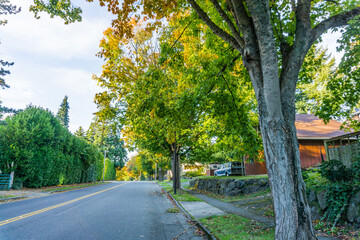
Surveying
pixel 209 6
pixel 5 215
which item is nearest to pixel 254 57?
pixel 209 6

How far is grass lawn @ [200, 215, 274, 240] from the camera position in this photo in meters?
4.96

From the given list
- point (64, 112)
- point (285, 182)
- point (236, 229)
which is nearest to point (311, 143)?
point (236, 229)

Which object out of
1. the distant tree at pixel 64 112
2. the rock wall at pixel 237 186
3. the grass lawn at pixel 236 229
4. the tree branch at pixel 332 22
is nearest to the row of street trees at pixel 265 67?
the tree branch at pixel 332 22

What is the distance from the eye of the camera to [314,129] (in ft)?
62.3

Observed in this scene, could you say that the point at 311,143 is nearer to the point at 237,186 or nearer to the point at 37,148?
the point at 237,186

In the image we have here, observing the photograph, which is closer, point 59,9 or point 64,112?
point 59,9

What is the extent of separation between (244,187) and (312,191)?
6.51 m

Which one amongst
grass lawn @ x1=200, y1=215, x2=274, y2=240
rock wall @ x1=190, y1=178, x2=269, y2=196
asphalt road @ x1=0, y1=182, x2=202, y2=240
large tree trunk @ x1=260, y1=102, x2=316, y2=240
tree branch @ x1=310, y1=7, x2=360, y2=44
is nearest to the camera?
large tree trunk @ x1=260, y1=102, x2=316, y2=240

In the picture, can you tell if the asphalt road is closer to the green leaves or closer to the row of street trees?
the row of street trees

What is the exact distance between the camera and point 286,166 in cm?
380

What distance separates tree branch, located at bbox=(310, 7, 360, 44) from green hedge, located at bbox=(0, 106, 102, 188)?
18875 millimetres

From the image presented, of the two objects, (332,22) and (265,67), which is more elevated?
(332,22)

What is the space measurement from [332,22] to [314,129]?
1699 centimetres

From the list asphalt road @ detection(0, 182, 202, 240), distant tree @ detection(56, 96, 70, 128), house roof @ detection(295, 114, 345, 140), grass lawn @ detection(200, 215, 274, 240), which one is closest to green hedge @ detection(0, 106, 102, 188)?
asphalt road @ detection(0, 182, 202, 240)
